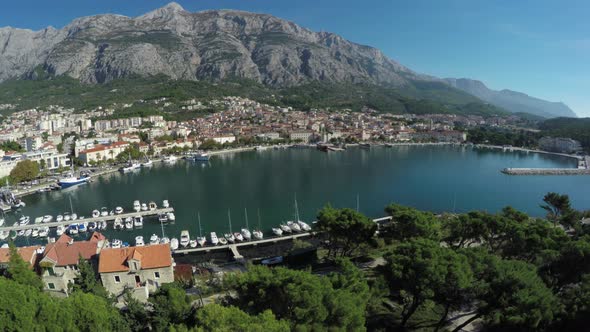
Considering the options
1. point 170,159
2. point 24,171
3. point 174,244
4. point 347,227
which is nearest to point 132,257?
point 174,244

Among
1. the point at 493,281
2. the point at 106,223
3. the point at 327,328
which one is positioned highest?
the point at 493,281

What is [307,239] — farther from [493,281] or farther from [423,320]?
[493,281]

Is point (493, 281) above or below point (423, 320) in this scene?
above

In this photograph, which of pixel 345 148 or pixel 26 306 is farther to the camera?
pixel 345 148

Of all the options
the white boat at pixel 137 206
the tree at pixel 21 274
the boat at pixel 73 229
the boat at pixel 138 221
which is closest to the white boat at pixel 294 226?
the boat at pixel 138 221

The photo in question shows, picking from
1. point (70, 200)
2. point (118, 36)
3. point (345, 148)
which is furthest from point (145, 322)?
point (118, 36)

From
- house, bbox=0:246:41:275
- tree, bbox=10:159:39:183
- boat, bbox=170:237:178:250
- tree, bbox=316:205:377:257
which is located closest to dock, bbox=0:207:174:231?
boat, bbox=170:237:178:250

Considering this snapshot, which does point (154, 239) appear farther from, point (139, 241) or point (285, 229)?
point (285, 229)

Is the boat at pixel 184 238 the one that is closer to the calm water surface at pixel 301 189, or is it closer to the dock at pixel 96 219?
the calm water surface at pixel 301 189

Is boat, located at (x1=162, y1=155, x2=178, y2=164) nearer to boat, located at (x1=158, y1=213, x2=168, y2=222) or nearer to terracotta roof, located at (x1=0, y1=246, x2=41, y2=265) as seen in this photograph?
boat, located at (x1=158, y1=213, x2=168, y2=222)
